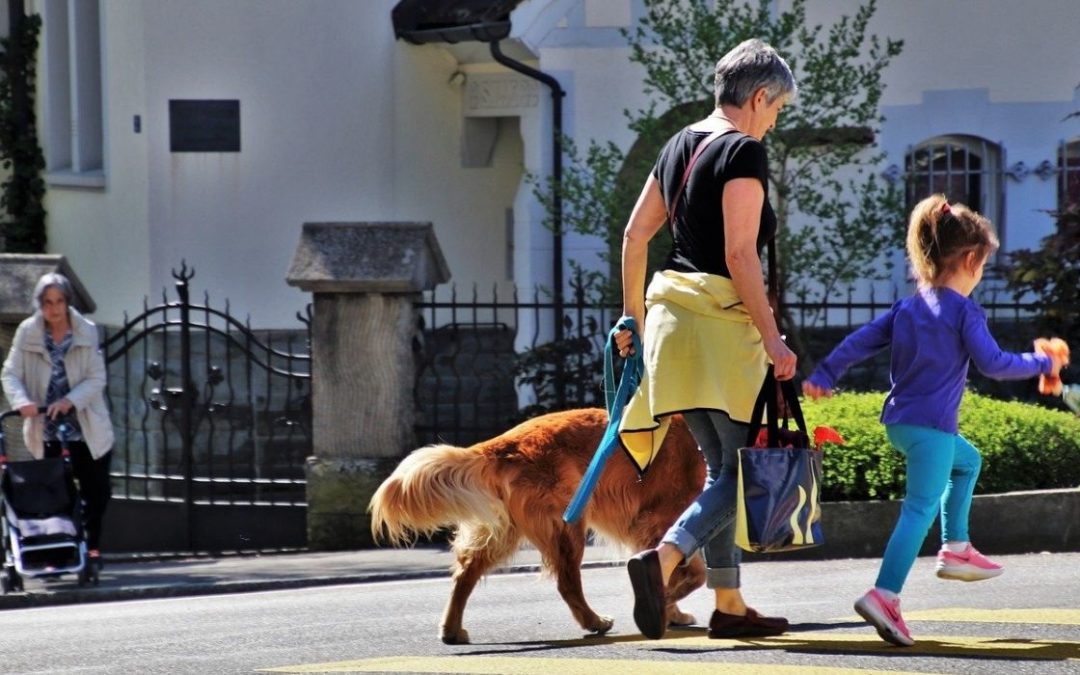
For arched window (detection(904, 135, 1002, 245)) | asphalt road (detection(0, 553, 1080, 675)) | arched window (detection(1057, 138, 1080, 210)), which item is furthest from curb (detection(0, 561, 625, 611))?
arched window (detection(1057, 138, 1080, 210))

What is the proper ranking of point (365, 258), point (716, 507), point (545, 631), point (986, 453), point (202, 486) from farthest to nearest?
point (202, 486) → point (365, 258) → point (986, 453) → point (545, 631) → point (716, 507)

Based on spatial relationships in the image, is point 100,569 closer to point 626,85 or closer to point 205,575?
point 205,575

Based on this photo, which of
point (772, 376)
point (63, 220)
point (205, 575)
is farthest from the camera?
point (63, 220)

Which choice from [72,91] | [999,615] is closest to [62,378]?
[999,615]

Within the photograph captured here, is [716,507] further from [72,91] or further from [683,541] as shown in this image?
[72,91]

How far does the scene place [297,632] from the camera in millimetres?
7914

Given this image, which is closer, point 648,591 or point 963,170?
point 648,591

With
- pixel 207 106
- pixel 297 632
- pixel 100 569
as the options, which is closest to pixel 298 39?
pixel 207 106

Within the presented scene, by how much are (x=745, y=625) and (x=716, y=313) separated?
1.15 metres

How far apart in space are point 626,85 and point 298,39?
10.2ft

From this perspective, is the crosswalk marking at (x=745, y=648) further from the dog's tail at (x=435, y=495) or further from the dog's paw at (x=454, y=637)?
the dog's tail at (x=435, y=495)

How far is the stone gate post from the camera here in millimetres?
11711

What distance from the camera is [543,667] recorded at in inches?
248

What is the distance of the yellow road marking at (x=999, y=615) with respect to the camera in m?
7.00
